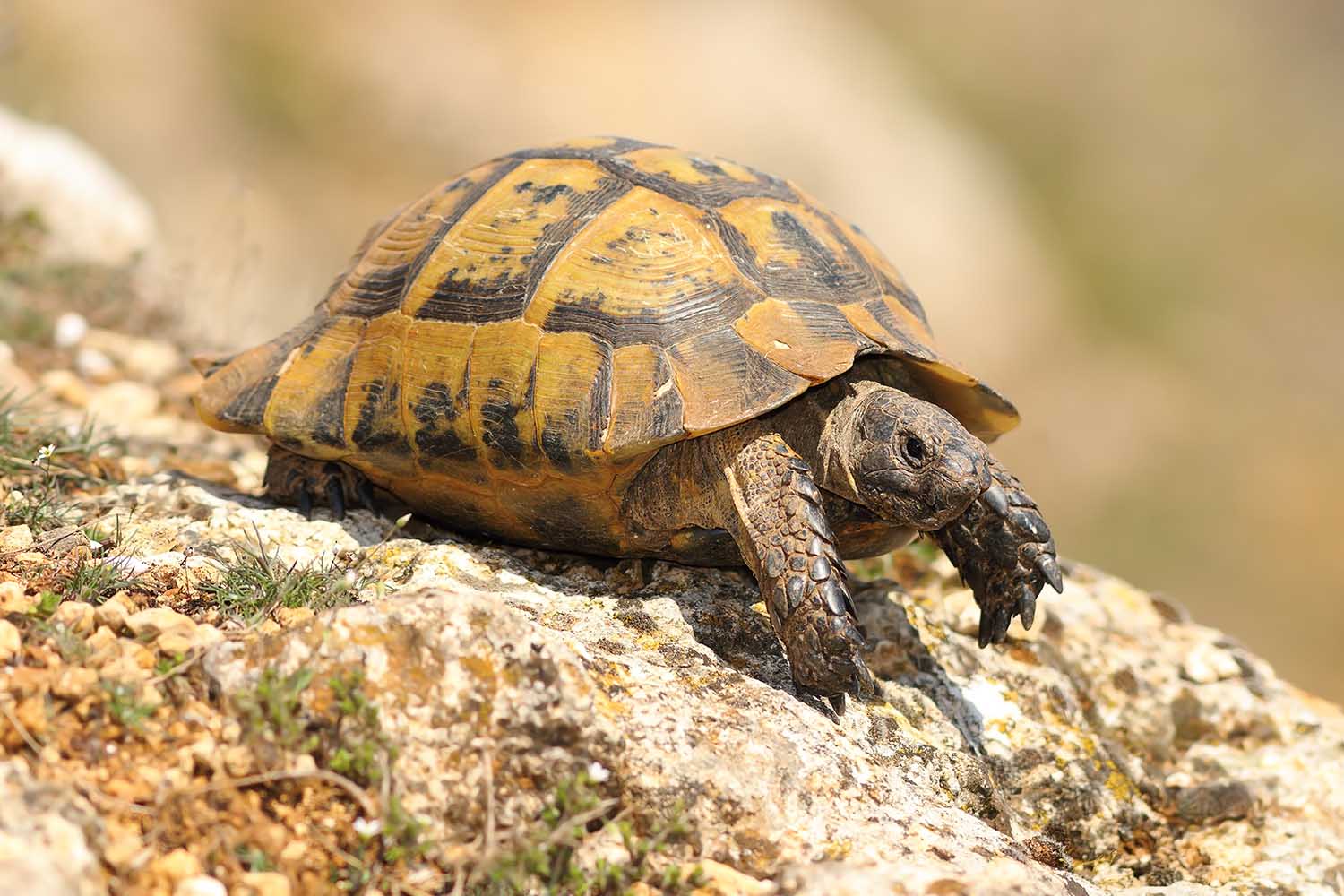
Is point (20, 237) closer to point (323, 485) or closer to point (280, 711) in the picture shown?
point (323, 485)

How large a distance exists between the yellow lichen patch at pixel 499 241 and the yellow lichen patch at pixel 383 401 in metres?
0.13

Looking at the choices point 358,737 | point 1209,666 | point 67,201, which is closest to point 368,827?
point 358,737

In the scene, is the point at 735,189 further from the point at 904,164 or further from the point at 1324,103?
the point at 1324,103

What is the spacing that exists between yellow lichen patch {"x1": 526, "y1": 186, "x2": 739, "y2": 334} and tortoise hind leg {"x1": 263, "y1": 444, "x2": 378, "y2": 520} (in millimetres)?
1174

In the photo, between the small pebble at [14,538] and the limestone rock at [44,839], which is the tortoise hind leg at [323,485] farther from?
the limestone rock at [44,839]

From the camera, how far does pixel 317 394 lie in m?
4.49

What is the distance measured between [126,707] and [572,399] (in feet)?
5.60

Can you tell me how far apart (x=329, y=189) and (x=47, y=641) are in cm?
1798

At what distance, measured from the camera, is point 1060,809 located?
3.87 meters

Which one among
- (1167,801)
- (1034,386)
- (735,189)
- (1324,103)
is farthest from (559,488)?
(1324,103)

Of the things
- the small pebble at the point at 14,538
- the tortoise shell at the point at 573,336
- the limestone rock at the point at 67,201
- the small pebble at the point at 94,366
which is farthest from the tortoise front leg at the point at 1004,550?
the limestone rock at the point at 67,201

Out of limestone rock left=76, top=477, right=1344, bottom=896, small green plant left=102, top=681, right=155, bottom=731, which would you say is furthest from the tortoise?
small green plant left=102, top=681, right=155, bottom=731

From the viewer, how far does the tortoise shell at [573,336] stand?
3863mm

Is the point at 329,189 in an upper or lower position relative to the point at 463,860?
lower
